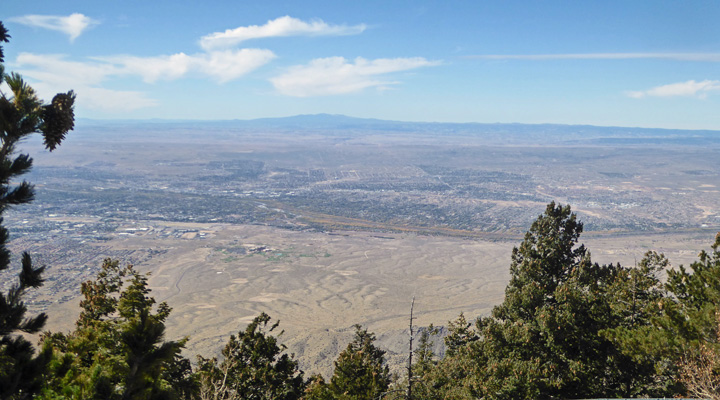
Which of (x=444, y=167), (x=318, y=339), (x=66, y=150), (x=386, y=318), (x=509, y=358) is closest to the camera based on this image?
(x=509, y=358)

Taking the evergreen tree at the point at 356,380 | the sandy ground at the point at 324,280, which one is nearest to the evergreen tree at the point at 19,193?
the evergreen tree at the point at 356,380

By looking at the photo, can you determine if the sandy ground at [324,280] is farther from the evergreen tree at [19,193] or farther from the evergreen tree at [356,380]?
the evergreen tree at [19,193]

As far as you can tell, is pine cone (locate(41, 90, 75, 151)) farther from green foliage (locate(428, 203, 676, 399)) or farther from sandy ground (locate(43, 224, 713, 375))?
sandy ground (locate(43, 224, 713, 375))

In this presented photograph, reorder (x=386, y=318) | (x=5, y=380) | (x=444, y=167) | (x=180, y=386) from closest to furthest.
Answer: (x=5, y=380), (x=180, y=386), (x=386, y=318), (x=444, y=167)

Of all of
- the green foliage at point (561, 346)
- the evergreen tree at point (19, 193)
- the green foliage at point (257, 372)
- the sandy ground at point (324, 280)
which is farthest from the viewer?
the sandy ground at point (324, 280)

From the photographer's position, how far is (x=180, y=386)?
1012 cm

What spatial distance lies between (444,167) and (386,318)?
13883cm

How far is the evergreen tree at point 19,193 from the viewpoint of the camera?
199 inches

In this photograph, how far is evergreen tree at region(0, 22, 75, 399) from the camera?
5.06m

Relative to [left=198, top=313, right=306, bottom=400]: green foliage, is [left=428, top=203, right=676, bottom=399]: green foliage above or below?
above

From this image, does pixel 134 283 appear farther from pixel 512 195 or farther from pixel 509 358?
pixel 512 195

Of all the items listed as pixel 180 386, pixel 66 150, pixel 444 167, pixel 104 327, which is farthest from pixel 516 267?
pixel 66 150

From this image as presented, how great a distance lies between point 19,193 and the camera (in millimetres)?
5148

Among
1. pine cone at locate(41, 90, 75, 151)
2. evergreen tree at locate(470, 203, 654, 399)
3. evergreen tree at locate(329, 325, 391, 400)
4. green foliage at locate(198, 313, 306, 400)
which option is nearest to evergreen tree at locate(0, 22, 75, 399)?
pine cone at locate(41, 90, 75, 151)
